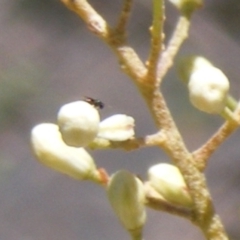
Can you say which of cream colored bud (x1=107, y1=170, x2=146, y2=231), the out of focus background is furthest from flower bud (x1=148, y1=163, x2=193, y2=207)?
the out of focus background

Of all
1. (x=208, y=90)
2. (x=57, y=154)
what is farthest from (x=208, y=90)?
(x=57, y=154)

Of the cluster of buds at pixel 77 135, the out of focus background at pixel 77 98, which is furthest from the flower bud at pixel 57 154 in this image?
the out of focus background at pixel 77 98

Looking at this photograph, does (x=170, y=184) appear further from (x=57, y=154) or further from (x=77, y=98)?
(x=77, y=98)

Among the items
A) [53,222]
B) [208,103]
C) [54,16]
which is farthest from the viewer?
[53,222]

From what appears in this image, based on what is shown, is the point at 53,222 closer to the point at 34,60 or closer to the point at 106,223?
the point at 106,223

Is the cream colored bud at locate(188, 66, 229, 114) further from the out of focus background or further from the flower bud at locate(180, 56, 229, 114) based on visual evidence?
the out of focus background

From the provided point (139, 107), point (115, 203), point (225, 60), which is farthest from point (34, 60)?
point (115, 203)
